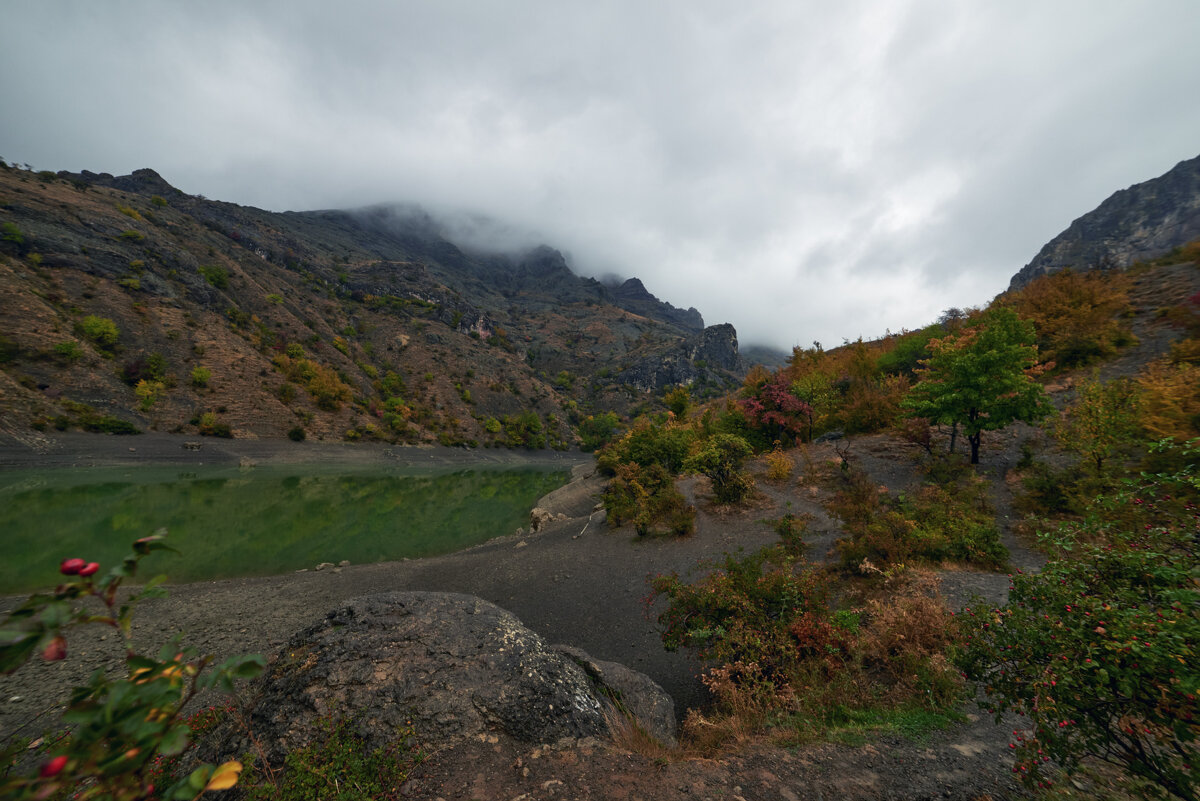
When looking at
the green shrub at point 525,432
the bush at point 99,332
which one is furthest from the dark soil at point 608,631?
the green shrub at point 525,432

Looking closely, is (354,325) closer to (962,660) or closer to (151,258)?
(151,258)

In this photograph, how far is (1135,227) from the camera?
70312 millimetres

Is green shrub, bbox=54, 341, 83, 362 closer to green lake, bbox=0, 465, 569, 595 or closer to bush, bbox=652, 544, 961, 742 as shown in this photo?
green lake, bbox=0, 465, 569, 595

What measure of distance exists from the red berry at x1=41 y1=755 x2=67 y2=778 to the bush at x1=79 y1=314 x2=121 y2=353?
193 feet

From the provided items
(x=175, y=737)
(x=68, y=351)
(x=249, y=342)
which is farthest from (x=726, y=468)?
(x=249, y=342)

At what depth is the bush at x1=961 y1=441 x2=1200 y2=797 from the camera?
265 cm

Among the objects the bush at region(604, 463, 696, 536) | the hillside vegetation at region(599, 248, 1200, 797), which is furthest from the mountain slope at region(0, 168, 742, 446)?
the hillside vegetation at region(599, 248, 1200, 797)

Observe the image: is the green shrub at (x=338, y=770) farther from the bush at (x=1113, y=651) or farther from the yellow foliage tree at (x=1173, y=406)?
the yellow foliage tree at (x=1173, y=406)

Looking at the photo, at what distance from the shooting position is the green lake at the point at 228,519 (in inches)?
584

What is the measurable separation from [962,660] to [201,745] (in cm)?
800

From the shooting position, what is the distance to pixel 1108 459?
35.7ft

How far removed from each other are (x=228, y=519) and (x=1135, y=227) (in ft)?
404

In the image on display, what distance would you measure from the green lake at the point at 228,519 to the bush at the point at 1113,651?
41.9 ft

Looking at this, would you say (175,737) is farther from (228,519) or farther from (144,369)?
(144,369)
